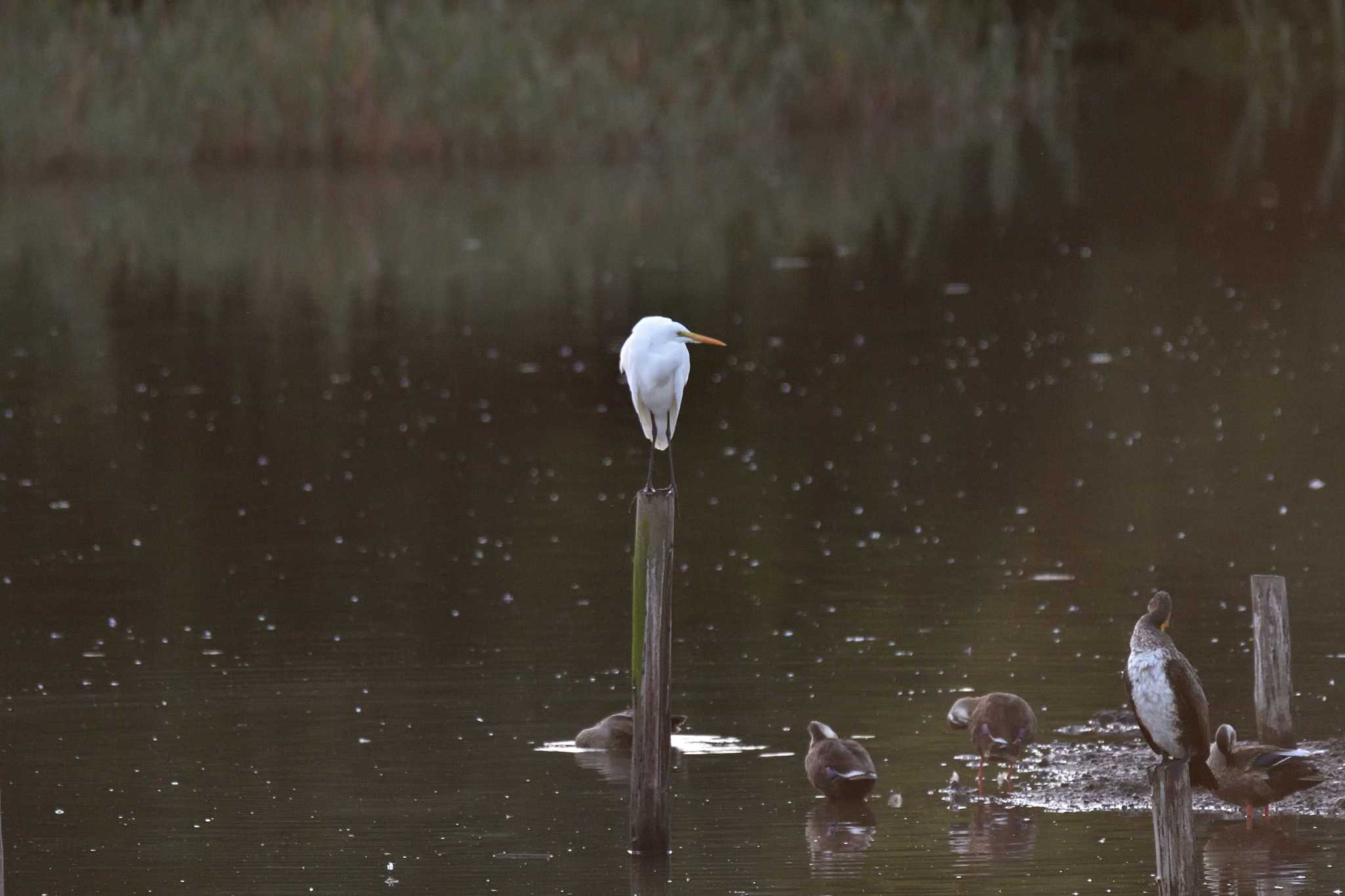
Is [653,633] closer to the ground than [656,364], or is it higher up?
closer to the ground

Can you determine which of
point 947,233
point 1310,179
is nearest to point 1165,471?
point 947,233

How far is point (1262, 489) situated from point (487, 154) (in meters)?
23.1

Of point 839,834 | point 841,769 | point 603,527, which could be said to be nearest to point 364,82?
point 603,527

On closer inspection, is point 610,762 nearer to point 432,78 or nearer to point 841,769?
point 841,769

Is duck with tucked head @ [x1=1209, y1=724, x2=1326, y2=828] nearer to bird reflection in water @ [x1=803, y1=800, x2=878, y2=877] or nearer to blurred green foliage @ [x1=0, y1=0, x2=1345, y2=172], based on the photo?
bird reflection in water @ [x1=803, y1=800, x2=878, y2=877]

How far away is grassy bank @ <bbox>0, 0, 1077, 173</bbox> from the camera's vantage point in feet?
122

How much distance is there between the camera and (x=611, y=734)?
37.3 feet

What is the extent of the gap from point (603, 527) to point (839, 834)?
6429 millimetres

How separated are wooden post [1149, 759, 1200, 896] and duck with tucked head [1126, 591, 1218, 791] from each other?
0.34 metres

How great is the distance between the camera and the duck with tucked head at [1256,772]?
9836 mm

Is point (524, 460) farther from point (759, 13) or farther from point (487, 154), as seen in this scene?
point (759, 13)

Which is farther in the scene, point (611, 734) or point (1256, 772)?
point (611, 734)

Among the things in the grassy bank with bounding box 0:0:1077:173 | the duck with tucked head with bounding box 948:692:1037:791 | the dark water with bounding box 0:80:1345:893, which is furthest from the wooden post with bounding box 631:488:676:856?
the grassy bank with bounding box 0:0:1077:173

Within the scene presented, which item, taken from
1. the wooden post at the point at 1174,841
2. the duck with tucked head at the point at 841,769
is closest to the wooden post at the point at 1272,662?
the duck with tucked head at the point at 841,769
